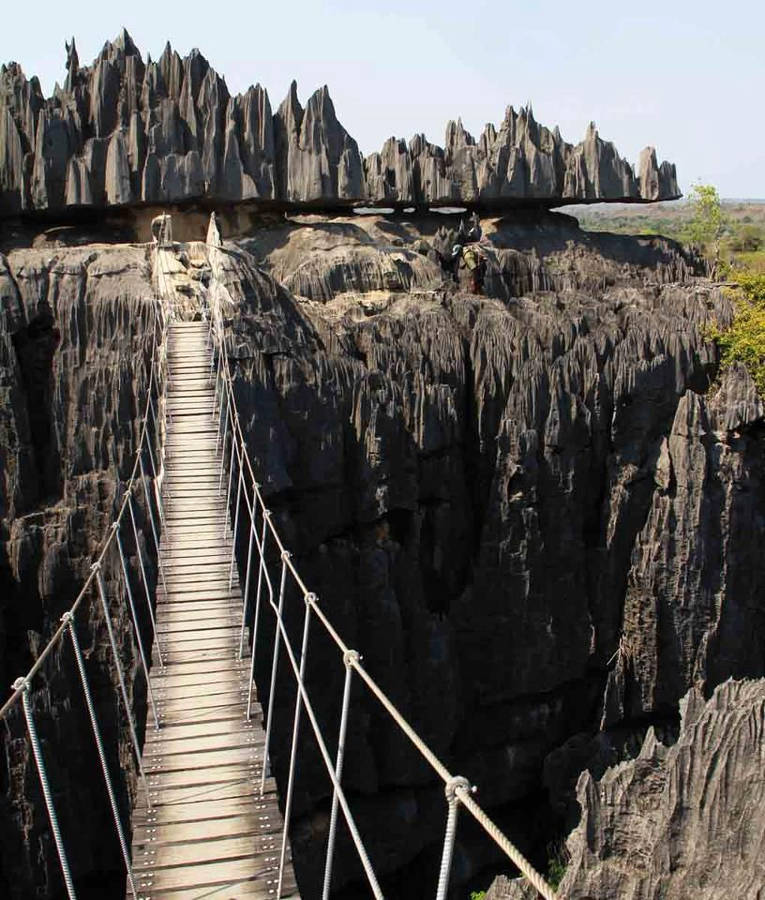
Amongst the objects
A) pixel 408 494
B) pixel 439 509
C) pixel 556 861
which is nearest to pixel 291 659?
pixel 408 494

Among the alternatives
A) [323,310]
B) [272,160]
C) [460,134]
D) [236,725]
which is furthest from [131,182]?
[236,725]

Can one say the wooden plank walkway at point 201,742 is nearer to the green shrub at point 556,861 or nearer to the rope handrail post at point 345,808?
the rope handrail post at point 345,808

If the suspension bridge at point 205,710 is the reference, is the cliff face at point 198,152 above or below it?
above

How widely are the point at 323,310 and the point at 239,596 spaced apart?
9.60 meters

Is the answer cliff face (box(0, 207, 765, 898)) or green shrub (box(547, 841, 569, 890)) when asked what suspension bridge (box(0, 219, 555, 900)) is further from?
green shrub (box(547, 841, 569, 890))

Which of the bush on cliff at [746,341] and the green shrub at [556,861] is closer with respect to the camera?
the green shrub at [556,861]

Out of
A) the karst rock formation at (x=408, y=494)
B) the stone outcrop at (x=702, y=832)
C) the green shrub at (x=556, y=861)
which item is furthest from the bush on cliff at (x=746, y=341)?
the stone outcrop at (x=702, y=832)

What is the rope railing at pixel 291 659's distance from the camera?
2.85 metres

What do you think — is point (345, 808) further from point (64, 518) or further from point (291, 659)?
point (64, 518)

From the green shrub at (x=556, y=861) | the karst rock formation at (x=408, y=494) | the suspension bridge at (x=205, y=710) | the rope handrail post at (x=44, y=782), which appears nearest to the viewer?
the rope handrail post at (x=44, y=782)

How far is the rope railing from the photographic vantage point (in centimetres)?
285

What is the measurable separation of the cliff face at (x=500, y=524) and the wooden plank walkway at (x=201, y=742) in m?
4.47

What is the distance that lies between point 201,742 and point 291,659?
33.7 inches

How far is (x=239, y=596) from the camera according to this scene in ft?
23.8
